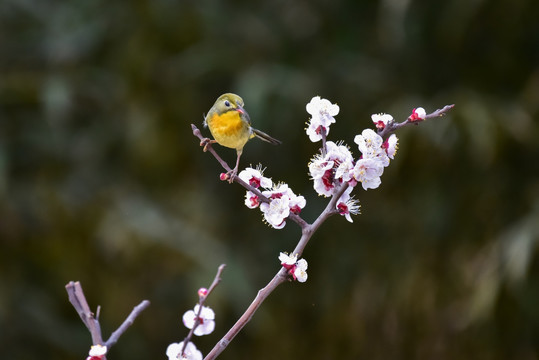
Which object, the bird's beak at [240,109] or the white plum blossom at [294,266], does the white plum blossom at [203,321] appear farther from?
the bird's beak at [240,109]

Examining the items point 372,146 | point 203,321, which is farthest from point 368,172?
point 203,321

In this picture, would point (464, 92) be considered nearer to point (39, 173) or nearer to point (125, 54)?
point (125, 54)

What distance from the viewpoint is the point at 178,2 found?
8.07ft

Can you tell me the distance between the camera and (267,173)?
225cm

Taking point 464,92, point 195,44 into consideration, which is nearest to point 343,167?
point 464,92

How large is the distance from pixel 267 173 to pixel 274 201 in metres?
1.69

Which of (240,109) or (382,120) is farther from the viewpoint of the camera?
(240,109)

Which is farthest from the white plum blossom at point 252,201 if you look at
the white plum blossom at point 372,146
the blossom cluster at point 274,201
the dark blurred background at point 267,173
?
the dark blurred background at point 267,173

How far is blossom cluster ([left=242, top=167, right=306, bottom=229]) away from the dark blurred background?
143 cm

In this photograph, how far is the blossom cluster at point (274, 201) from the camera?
0.55m

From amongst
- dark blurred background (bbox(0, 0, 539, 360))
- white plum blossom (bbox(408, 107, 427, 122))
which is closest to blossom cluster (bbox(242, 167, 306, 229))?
white plum blossom (bbox(408, 107, 427, 122))

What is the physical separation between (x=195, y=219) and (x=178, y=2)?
799 mm

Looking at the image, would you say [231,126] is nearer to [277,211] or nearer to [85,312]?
[277,211]

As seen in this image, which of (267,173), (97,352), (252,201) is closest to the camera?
(97,352)
